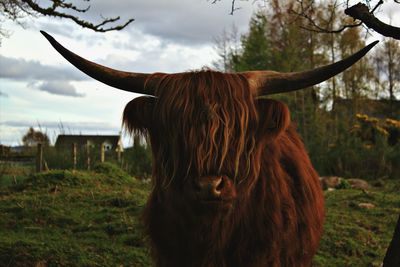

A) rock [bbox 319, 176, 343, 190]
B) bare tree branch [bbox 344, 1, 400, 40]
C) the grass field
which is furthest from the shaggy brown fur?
rock [bbox 319, 176, 343, 190]

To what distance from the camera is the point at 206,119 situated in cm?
348

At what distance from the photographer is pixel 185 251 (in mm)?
3787

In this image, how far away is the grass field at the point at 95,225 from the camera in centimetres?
612

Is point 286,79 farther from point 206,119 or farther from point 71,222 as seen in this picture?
point 71,222

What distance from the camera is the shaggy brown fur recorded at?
346 centimetres

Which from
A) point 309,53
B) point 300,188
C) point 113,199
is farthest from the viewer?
point 309,53

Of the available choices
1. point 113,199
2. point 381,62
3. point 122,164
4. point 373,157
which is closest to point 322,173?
point 373,157

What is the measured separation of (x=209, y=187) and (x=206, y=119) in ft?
1.65

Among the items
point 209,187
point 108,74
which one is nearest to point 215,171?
point 209,187

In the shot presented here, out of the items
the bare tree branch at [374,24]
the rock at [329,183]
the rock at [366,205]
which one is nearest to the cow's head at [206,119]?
the bare tree branch at [374,24]

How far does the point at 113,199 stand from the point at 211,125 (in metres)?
5.68

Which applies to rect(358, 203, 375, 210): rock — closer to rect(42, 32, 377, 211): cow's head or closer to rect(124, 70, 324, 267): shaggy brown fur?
rect(124, 70, 324, 267): shaggy brown fur

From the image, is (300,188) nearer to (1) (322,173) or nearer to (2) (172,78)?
(2) (172,78)

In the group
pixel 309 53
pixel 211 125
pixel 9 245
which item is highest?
pixel 309 53
